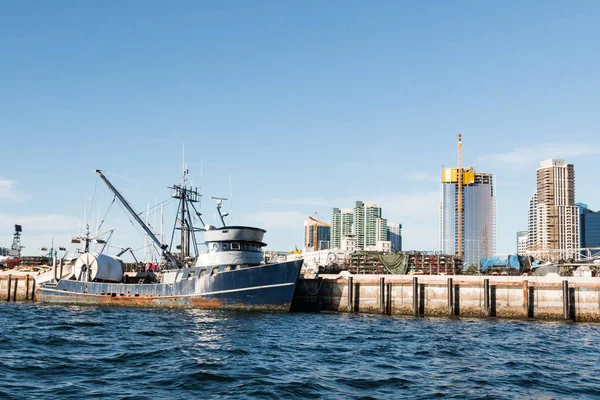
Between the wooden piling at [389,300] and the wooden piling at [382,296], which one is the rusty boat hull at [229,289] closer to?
the wooden piling at [382,296]

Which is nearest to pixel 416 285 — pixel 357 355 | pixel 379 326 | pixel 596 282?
pixel 379 326

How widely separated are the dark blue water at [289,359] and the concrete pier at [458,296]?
218 inches

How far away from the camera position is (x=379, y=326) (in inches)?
1730

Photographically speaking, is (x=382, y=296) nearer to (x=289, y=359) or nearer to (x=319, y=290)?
(x=319, y=290)

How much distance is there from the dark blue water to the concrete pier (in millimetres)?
5536

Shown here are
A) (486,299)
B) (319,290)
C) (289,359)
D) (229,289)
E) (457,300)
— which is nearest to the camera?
(289,359)

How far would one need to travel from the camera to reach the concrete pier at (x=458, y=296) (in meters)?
51.3

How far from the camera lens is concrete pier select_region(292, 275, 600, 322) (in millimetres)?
51312

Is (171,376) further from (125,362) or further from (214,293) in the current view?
(214,293)

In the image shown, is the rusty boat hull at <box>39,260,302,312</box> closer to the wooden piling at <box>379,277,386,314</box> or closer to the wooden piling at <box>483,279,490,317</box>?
the wooden piling at <box>379,277,386,314</box>

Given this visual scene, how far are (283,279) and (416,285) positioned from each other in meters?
13.0

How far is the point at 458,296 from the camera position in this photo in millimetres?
54406

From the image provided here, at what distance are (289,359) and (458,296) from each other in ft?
100

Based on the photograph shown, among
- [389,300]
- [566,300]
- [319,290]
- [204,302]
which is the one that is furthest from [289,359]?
[566,300]
